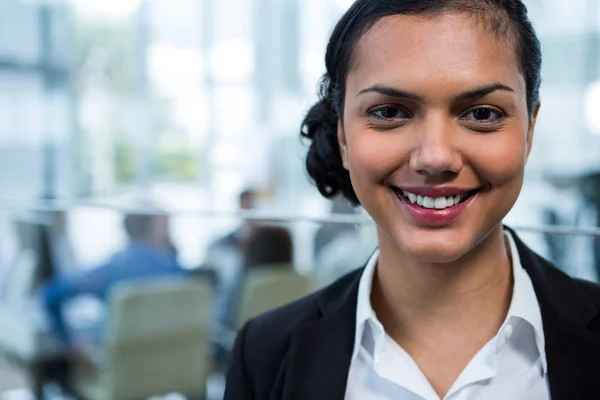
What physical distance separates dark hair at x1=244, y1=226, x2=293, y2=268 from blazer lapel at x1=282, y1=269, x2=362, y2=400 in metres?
1.10

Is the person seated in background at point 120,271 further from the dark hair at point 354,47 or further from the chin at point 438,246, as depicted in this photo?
the chin at point 438,246

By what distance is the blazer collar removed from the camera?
856mm

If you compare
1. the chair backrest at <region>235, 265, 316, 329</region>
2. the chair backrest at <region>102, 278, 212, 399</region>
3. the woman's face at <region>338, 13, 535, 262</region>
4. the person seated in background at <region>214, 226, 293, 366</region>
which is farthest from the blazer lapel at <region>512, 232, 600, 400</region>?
the chair backrest at <region>102, 278, 212, 399</region>

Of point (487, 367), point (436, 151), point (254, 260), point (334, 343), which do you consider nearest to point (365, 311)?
point (334, 343)

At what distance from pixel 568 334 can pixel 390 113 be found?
36 cm

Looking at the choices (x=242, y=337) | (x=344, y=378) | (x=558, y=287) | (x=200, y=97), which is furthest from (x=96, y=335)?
(x=200, y=97)

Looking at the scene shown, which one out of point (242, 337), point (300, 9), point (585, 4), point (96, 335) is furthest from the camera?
point (300, 9)

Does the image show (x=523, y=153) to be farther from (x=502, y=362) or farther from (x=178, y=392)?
(x=178, y=392)

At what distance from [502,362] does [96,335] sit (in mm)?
1975

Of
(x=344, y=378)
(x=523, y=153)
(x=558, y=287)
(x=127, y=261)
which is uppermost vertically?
(x=523, y=153)

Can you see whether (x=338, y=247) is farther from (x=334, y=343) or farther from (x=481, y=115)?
(x=481, y=115)

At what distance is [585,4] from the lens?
439 centimetres

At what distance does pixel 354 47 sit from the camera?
2.88ft

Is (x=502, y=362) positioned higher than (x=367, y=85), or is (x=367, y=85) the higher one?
(x=367, y=85)
